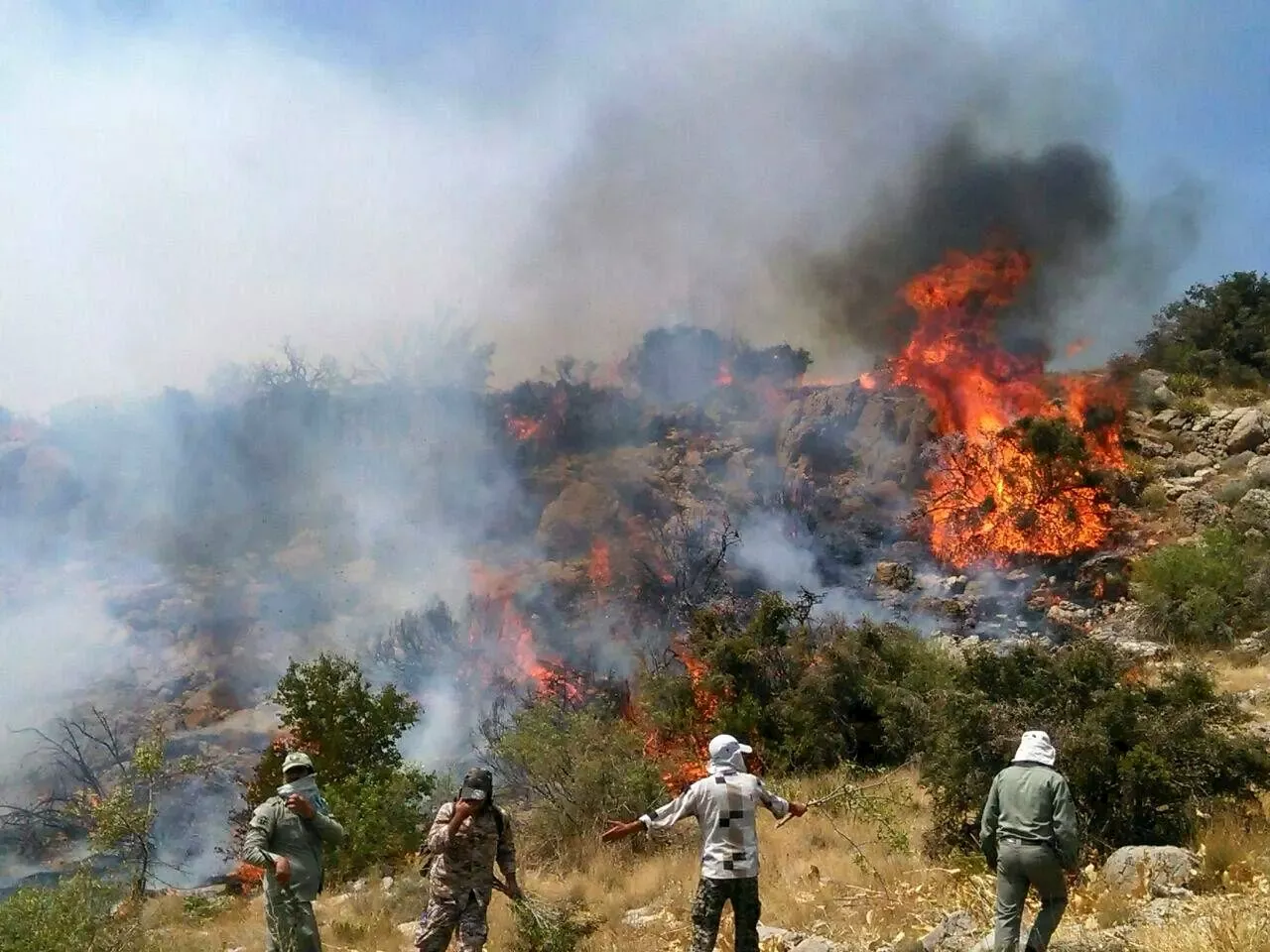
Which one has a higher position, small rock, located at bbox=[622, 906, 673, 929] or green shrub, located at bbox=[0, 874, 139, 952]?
small rock, located at bbox=[622, 906, 673, 929]

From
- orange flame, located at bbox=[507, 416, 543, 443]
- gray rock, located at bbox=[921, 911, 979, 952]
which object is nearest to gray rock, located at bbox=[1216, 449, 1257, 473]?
orange flame, located at bbox=[507, 416, 543, 443]

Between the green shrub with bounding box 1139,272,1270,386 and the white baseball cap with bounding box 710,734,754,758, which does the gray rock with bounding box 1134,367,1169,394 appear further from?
the white baseball cap with bounding box 710,734,754,758

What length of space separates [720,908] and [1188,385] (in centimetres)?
3656

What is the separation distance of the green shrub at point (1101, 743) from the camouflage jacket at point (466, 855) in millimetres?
5539

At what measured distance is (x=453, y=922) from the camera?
6.34 metres

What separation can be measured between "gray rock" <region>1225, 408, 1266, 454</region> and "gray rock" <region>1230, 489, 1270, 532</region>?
16.8 ft

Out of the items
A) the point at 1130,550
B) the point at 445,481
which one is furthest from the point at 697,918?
the point at 445,481

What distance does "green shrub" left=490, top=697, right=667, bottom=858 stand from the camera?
38.7ft

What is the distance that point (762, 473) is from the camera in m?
34.8

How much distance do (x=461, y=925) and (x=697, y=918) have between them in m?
1.97

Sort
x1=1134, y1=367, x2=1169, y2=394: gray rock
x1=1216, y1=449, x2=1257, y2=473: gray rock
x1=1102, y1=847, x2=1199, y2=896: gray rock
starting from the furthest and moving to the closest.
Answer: x1=1134, y1=367, x2=1169, y2=394: gray rock < x1=1216, y1=449, x2=1257, y2=473: gray rock < x1=1102, y1=847, x2=1199, y2=896: gray rock

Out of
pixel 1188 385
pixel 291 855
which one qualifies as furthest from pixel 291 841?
pixel 1188 385

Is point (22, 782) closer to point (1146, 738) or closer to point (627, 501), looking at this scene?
point (627, 501)

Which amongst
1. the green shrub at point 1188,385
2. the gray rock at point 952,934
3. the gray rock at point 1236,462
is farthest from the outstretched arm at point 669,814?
the green shrub at point 1188,385
